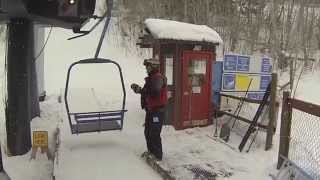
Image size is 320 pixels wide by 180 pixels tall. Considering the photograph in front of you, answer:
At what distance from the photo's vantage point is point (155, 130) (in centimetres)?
795

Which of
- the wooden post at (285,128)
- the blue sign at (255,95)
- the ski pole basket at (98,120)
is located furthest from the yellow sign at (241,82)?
the wooden post at (285,128)

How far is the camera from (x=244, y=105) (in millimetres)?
10867

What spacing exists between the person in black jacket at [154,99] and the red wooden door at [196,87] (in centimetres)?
262

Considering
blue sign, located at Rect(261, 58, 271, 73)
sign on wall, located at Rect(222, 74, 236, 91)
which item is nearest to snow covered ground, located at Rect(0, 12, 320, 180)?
sign on wall, located at Rect(222, 74, 236, 91)

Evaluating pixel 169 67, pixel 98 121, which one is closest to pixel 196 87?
pixel 169 67

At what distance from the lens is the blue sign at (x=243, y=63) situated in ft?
37.8

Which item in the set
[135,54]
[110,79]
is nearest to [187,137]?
[110,79]

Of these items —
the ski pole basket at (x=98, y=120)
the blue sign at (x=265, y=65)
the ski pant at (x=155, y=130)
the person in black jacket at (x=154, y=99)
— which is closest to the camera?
the person in black jacket at (x=154, y=99)

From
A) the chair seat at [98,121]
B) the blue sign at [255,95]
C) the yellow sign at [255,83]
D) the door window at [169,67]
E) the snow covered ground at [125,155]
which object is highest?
the door window at [169,67]

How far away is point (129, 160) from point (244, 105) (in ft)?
12.3

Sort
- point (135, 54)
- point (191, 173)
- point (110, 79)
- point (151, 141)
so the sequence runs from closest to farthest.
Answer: point (191, 173), point (151, 141), point (110, 79), point (135, 54)

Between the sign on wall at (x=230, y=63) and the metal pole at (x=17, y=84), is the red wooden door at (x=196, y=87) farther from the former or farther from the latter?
the metal pole at (x=17, y=84)

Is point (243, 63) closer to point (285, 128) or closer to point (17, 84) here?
point (285, 128)

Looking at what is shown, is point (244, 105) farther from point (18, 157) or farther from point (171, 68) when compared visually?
point (18, 157)
